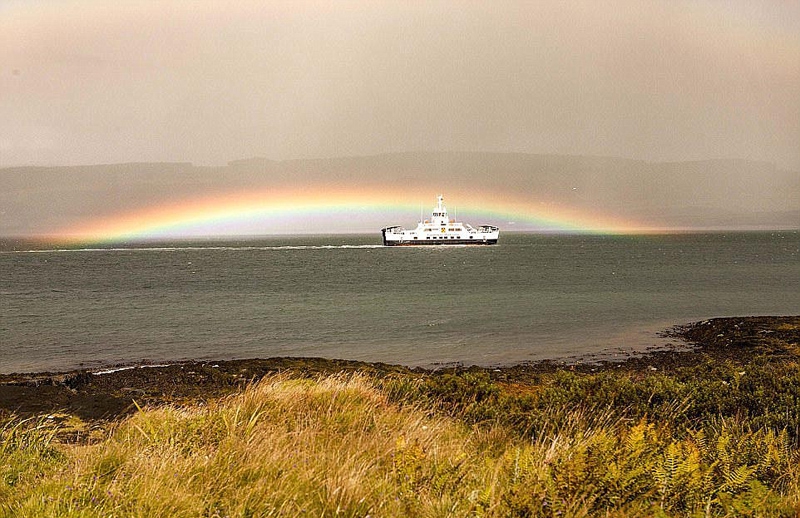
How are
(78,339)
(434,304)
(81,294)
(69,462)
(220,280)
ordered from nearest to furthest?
(69,462) < (78,339) < (434,304) < (81,294) < (220,280)

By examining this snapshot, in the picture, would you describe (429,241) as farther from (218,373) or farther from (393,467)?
(393,467)

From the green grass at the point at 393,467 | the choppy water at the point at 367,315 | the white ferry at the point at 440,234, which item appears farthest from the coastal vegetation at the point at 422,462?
the white ferry at the point at 440,234

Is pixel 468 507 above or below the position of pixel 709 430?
above

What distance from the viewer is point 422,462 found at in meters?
4.82

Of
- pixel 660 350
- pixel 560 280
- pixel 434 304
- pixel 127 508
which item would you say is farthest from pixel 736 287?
pixel 127 508

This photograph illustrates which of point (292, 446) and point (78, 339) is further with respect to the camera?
point (78, 339)

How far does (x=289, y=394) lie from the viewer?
8.34 meters

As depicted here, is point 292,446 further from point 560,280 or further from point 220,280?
point 220,280

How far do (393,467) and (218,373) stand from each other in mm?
15863

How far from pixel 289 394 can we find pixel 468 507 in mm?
4781

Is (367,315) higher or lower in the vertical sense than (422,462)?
lower

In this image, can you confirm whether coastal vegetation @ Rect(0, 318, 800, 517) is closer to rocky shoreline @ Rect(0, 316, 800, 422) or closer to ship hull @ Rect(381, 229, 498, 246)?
rocky shoreline @ Rect(0, 316, 800, 422)

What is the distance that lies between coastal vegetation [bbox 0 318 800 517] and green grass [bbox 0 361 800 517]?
19mm

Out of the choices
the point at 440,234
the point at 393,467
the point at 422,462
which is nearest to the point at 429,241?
the point at 440,234
